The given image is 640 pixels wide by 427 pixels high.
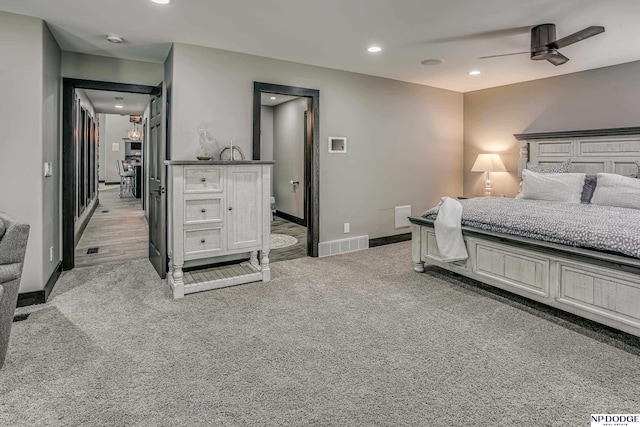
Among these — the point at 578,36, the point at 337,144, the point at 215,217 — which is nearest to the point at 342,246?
the point at 337,144

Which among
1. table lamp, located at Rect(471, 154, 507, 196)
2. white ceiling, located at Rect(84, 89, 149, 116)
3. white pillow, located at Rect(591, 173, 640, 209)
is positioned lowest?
white pillow, located at Rect(591, 173, 640, 209)

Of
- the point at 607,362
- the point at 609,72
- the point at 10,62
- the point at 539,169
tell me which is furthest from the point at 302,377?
the point at 609,72

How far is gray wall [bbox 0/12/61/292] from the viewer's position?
3.07 m

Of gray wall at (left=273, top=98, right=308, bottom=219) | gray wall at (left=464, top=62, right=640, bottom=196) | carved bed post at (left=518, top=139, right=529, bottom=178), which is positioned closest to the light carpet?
carved bed post at (left=518, top=139, right=529, bottom=178)

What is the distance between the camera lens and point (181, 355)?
2318 millimetres

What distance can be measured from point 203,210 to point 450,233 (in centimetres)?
236

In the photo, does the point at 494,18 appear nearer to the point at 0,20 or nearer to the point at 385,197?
the point at 385,197

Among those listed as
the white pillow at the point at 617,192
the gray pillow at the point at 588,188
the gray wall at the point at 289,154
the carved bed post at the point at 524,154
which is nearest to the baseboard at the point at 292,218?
the gray wall at the point at 289,154

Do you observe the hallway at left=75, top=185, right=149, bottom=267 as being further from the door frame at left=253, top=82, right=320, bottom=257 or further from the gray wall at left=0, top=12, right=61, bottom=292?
the door frame at left=253, top=82, right=320, bottom=257

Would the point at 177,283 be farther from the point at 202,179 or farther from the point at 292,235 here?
the point at 292,235

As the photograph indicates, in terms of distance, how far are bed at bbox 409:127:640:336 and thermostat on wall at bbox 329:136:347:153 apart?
57.3 inches

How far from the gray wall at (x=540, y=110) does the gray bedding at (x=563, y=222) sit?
1655 millimetres

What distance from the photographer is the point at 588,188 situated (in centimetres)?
413

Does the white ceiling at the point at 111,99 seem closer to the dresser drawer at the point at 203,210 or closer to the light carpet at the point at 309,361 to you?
the dresser drawer at the point at 203,210
